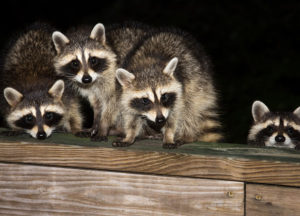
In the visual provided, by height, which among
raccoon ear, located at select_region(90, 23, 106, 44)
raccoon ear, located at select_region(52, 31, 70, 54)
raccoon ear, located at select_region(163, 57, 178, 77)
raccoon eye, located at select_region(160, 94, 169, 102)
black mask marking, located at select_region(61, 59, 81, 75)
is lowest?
raccoon eye, located at select_region(160, 94, 169, 102)

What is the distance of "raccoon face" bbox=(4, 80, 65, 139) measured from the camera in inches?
132

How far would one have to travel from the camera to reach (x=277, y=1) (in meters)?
7.98

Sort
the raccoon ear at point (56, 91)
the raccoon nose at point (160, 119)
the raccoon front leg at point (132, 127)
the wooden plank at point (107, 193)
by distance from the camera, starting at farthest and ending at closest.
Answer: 1. the raccoon ear at point (56, 91)
2. the raccoon front leg at point (132, 127)
3. the raccoon nose at point (160, 119)
4. the wooden plank at point (107, 193)

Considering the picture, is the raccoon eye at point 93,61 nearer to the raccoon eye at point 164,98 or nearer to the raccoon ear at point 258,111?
the raccoon eye at point 164,98

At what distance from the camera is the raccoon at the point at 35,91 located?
340 centimetres

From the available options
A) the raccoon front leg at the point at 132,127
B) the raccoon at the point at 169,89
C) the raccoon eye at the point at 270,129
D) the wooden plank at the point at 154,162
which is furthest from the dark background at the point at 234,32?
the wooden plank at the point at 154,162

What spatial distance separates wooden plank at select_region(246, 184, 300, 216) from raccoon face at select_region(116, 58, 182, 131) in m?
0.97

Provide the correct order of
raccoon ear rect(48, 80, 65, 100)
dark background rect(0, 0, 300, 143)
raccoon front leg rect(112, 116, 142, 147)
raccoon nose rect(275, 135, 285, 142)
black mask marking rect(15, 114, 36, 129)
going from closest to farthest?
raccoon front leg rect(112, 116, 142, 147)
black mask marking rect(15, 114, 36, 129)
raccoon ear rect(48, 80, 65, 100)
raccoon nose rect(275, 135, 285, 142)
dark background rect(0, 0, 300, 143)

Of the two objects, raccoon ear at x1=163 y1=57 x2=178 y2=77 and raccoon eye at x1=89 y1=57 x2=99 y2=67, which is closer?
raccoon ear at x1=163 y1=57 x2=178 y2=77

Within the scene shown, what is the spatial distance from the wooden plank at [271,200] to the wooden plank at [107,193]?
49 millimetres

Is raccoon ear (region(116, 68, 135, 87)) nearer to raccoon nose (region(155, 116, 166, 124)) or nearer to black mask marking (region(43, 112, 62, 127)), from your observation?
raccoon nose (region(155, 116, 166, 124))

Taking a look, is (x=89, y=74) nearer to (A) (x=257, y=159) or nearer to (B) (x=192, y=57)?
(B) (x=192, y=57)

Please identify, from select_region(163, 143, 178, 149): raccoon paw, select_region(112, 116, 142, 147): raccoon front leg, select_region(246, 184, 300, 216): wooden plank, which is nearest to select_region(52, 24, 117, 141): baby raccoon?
select_region(112, 116, 142, 147): raccoon front leg

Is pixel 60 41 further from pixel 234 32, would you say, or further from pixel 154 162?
pixel 234 32
